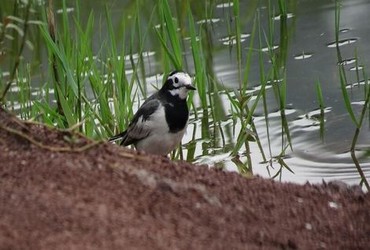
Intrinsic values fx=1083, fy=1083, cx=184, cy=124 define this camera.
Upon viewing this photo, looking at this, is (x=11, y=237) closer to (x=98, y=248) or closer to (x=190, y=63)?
(x=98, y=248)

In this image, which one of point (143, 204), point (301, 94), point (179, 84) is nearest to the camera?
point (143, 204)

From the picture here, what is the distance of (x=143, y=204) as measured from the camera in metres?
3.92

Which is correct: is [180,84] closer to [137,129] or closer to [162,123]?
[162,123]

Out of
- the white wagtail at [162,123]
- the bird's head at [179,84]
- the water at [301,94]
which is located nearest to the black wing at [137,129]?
the white wagtail at [162,123]

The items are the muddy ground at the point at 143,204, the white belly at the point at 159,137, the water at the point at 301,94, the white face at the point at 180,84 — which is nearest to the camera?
the muddy ground at the point at 143,204

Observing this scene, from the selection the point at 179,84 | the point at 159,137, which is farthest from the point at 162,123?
the point at 179,84

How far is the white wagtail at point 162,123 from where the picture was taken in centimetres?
648

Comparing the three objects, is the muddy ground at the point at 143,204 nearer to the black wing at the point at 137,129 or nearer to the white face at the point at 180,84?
the black wing at the point at 137,129

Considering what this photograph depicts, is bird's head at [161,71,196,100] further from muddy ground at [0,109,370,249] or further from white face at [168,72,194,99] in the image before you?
muddy ground at [0,109,370,249]

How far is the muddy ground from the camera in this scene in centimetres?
365

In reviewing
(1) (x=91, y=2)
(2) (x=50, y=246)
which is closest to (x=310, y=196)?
(2) (x=50, y=246)

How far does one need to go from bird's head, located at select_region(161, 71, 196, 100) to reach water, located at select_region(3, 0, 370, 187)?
20.4 inches

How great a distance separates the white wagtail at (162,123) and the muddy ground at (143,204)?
6.59 feet

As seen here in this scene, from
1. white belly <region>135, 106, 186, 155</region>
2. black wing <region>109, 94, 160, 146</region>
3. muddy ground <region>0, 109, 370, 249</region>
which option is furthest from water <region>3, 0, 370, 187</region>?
muddy ground <region>0, 109, 370, 249</region>
